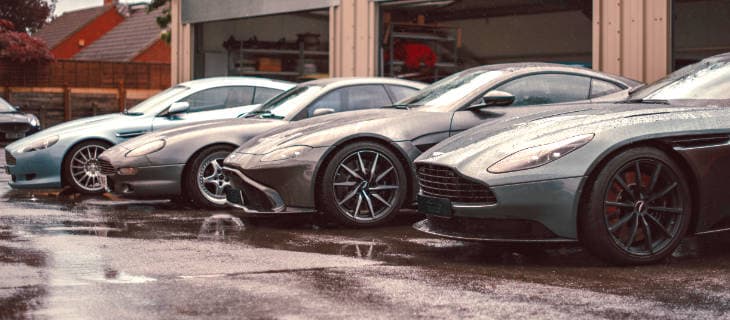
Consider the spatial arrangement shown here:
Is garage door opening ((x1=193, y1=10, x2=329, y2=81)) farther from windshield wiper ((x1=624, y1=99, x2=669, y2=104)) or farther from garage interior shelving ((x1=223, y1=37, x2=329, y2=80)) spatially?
windshield wiper ((x1=624, y1=99, x2=669, y2=104))

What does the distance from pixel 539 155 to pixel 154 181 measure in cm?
491

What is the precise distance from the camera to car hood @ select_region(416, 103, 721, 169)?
6.35 m

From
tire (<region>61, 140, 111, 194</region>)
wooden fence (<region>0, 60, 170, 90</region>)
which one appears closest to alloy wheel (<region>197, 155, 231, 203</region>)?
tire (<region>61, 140, 111, 194</region>)

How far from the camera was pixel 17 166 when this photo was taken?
11516 mm

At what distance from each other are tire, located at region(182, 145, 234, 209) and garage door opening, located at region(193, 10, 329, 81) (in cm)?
1171

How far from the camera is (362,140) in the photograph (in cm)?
844

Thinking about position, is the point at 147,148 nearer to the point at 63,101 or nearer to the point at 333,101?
the point at 333,101

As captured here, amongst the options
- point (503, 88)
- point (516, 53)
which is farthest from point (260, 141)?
point (516, 53)

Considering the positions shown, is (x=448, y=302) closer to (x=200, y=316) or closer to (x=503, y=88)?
(x=200, y=316)

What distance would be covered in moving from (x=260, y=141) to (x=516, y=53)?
17.9 meters

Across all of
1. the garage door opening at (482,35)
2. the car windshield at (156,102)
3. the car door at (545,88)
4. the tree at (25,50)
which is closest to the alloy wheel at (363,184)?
the car door at (545,88)

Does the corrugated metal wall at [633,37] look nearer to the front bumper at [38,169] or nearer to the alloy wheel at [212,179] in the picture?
the alloy wheel at [212,179]

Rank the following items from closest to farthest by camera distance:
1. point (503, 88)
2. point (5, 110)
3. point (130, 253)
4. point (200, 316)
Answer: point (200, 316)
point (130, 253)
point (503, 88)
point (5, 110)

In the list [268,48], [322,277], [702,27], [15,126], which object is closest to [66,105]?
[268,48]
